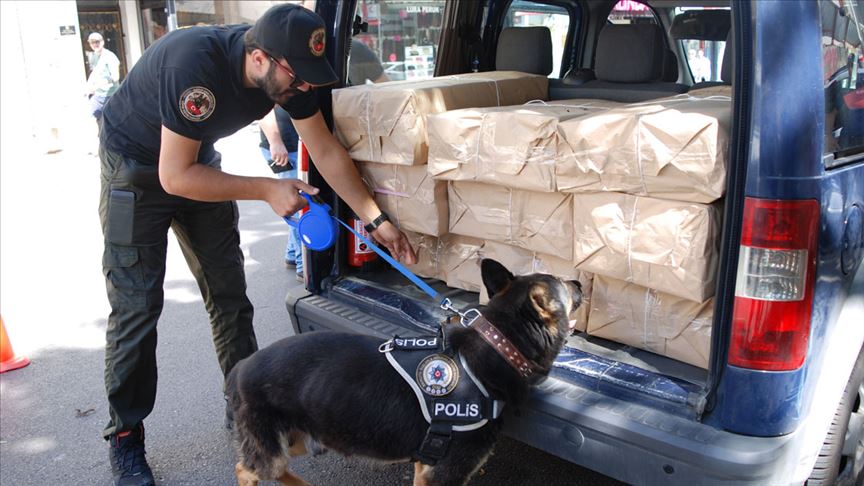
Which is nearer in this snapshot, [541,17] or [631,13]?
[631,13]

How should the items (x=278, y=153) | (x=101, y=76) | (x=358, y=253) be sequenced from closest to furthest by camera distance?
(x=358, y=253), (x=278, y=153), (x=101, y=76)

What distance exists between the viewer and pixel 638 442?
2.17m

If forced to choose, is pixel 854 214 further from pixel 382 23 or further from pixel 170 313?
pixel 170 313

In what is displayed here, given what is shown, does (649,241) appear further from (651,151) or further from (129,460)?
(129,460)

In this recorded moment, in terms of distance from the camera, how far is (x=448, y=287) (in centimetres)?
334

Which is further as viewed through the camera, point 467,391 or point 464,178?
point 464,178

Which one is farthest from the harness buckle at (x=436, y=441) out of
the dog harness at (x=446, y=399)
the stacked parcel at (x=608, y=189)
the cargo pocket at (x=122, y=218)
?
the cargo pocket at (x=122, y=218)

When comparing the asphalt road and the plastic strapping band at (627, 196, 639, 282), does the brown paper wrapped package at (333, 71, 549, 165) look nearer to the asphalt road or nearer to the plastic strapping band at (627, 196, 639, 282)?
the plastic strapping band at (627, 196, 639, 282)

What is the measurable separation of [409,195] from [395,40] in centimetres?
311

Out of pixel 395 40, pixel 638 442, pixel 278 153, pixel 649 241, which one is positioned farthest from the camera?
pixel 395 40

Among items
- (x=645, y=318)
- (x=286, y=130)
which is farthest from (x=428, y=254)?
(x=286, y=130)

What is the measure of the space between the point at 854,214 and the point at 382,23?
402cm

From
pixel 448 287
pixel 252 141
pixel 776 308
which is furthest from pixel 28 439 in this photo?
pixel 252 141

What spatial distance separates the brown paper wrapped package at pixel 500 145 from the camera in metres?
2.54
